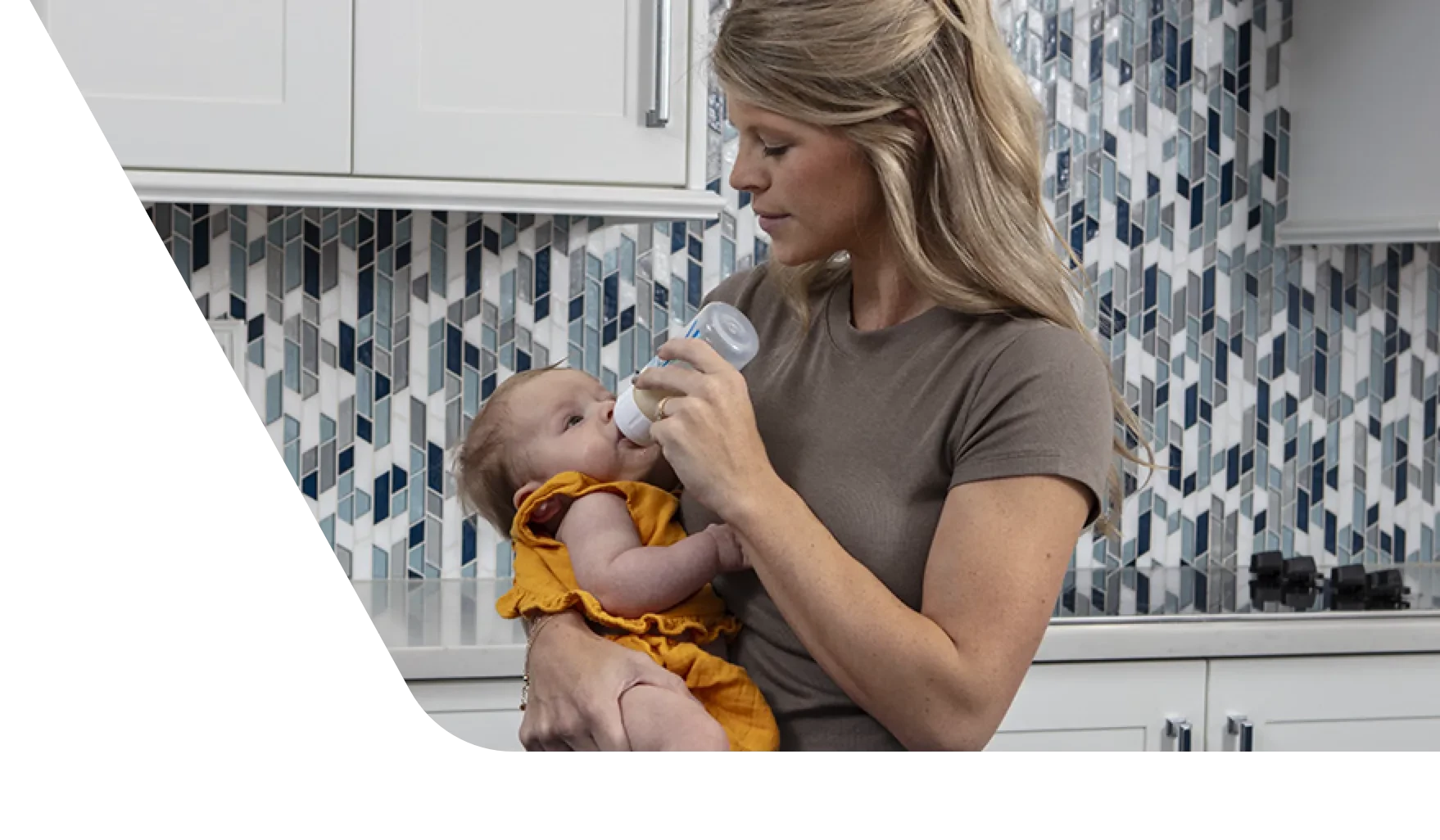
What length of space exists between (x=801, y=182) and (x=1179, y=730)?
1.32 metres

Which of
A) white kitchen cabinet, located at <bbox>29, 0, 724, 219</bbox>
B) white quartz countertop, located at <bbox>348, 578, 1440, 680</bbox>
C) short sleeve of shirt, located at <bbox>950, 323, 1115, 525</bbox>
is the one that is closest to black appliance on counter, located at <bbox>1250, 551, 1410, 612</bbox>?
white quartz countertop, located at <bbox>348, 578, 1440, 680</bbox>

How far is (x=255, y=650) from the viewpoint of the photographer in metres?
0.13

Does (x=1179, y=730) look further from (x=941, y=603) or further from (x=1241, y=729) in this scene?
(x=941, y=603)

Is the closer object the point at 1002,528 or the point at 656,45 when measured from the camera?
the point at 1002,528

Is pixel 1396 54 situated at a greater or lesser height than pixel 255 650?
greater

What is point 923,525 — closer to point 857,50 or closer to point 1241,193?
point 857,50

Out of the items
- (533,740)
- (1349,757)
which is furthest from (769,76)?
(1349,757)

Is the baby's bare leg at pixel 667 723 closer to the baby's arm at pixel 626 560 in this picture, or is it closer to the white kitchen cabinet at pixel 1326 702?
the baby's arm at pixel 626 560

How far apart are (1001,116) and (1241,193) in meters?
1.86

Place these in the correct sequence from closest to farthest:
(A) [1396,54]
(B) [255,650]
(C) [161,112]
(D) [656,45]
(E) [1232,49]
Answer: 1. (B) [255,650]
2. (C) [161,112]
3. (D) [656,45]
4. (A) [1396,54]
5. (E) [1232,49]

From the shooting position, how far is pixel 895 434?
2.91 ft

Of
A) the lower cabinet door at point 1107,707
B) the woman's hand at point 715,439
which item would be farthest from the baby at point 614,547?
the lower cabinet door at point 1107,707

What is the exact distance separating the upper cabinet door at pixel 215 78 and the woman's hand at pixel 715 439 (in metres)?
1.15

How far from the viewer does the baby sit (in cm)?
94
